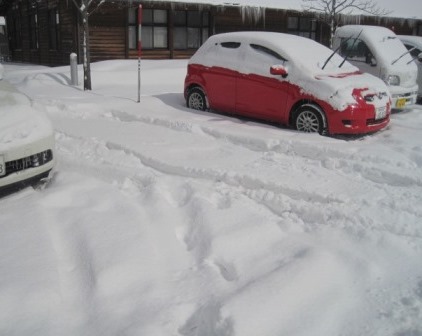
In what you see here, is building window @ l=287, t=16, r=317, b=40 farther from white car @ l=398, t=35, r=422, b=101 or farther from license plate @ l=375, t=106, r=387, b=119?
license plate @ l=375, t=106, r=387, b=119

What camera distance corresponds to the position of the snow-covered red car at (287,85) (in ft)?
21.1

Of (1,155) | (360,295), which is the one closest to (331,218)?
(360,295)

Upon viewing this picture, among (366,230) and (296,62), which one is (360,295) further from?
(296,62)

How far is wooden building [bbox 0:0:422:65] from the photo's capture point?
16.2m

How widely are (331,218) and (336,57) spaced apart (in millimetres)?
4968

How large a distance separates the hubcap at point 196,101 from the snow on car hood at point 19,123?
4.17 m

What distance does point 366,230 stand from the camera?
3.48m

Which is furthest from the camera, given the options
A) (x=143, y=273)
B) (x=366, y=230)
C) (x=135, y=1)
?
(x=135, y=1)

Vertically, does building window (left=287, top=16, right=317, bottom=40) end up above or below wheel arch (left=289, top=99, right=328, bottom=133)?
above

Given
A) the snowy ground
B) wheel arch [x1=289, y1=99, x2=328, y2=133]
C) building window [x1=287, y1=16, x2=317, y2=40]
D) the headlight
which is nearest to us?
the snowy ground

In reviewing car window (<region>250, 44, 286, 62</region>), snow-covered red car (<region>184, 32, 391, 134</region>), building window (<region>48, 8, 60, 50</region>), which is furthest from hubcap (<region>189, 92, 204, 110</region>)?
building window (<region>48, 8, 60, 50</region>)

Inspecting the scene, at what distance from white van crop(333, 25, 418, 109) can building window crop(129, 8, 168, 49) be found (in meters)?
9.43

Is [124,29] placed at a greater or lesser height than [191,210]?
greater

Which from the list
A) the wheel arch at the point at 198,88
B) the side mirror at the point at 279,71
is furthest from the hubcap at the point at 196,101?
the side mirror at the point at 279,71
